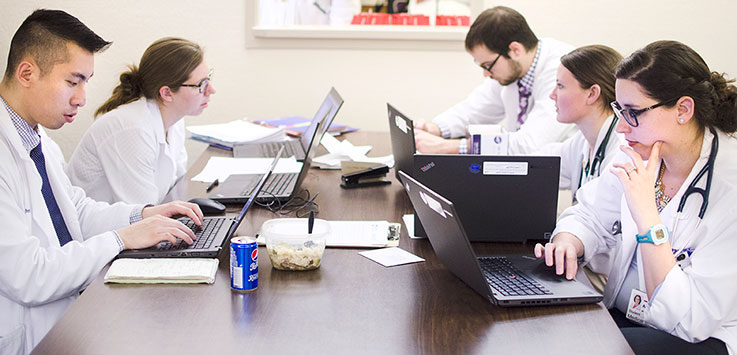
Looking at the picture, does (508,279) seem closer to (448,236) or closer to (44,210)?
(448,236)

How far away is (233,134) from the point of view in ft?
10.5

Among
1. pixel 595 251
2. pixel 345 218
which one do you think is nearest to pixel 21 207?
pixel 345 218

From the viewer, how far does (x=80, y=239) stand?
194 centimetres

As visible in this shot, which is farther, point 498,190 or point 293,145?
point 293,145

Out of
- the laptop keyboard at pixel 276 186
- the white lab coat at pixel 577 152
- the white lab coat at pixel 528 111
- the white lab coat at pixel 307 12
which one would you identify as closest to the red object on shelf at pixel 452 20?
the white lab coat at pixel 307 12

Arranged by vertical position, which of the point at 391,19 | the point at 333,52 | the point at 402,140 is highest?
the point at 391,19

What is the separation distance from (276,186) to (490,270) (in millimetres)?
946

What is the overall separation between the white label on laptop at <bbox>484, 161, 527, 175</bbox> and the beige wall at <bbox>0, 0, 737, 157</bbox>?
96.0 inches

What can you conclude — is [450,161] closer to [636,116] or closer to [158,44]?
[636,116]

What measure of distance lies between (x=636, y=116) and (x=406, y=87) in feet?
8.36

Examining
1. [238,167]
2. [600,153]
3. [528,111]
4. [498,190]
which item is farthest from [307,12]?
[498,190]

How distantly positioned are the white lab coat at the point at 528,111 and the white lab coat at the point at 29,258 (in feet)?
5.70

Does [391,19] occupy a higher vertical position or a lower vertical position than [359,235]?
higher

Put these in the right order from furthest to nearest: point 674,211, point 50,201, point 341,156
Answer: point 341,156, point 50,201, point 674,211
